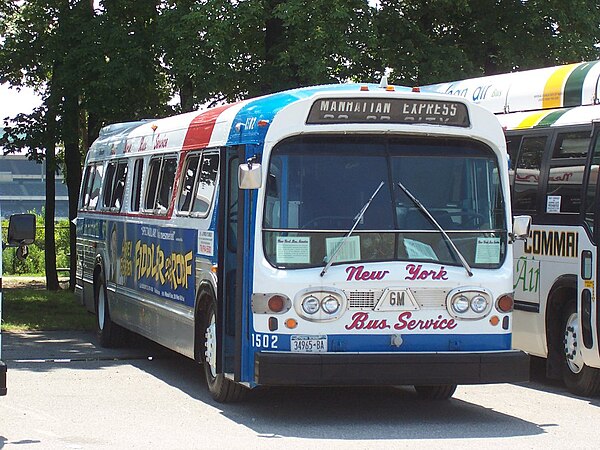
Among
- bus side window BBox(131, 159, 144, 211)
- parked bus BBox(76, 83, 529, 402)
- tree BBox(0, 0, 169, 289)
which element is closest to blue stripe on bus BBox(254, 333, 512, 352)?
parked bus BBox(76, 83, 529, 402)

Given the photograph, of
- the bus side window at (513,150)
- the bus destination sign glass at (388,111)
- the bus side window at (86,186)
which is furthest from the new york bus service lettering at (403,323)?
the bus side window at (86,186)

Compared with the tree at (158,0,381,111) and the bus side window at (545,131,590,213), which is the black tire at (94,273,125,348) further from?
the bus side window at (545,131,590,213)

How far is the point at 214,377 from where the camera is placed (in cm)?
1187

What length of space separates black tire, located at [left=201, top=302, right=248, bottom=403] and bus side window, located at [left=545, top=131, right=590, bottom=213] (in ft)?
12.1

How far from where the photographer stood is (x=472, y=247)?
1109cm

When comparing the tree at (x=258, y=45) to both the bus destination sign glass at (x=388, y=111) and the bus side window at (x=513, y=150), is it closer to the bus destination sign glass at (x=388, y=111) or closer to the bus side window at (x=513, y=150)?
→ the bus side window at (x=513, y=150)

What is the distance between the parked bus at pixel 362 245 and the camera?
10617 millimetres

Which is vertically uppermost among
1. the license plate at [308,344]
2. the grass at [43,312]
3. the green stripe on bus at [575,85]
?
the green stripe on bus at [575,85]

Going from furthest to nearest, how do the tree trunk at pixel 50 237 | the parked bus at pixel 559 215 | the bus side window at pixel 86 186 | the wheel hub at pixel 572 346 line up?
the tree trunk at pixel 50 237
the bus side window at pixel 86 186
the wheel hub at pixel 572 346
the parked bus at pixel 559 215

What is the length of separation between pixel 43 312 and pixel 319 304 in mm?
13254

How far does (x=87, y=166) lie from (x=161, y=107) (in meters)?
6.95

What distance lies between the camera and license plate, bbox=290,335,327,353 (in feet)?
34.8

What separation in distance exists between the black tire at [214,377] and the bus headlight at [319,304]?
131 cm

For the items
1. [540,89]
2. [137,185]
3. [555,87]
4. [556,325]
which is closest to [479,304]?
[556,325]
